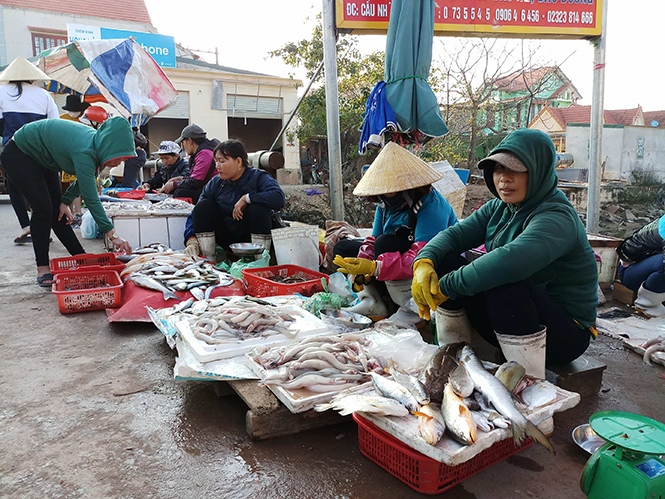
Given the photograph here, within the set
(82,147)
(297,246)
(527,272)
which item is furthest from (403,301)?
(82,147)

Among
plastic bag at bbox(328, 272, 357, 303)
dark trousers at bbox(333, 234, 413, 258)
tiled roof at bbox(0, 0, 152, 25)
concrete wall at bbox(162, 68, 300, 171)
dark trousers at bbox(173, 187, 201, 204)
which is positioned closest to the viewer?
dark trousers at bbox(333, 234, 413, 258)

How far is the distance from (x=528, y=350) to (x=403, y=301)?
46.8 inches

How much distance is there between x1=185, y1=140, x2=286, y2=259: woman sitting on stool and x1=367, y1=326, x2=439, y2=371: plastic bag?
2354mm

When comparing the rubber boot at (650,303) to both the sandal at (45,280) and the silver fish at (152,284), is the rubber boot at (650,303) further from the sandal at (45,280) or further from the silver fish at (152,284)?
the sandal at (45,280)

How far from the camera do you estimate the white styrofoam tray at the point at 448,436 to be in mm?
1545

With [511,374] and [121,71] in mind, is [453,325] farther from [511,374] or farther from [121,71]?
[121,71]

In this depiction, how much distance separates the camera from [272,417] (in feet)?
6.78

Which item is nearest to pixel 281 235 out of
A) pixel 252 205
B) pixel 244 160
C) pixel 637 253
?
pixel 252 205

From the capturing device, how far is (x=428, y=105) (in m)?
4.79

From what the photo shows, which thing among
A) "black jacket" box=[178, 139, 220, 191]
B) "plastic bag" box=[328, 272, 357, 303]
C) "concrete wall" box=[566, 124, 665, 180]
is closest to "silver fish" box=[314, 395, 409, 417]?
"plastic bag" box=[328, 272, 357, 303]

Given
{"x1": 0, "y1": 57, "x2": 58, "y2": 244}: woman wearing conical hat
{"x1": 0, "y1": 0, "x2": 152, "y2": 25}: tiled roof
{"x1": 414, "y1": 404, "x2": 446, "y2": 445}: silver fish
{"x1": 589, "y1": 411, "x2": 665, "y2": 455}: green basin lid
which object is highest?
{"x1": 0, "y1": 0, "x2": 152, "y2": 25}: tiled roof

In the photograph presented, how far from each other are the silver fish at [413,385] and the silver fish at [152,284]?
2.25 m

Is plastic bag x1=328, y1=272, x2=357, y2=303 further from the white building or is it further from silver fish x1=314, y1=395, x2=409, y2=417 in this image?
the white building

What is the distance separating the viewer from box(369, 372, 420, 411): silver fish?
179 cm
